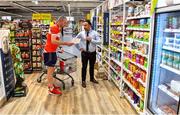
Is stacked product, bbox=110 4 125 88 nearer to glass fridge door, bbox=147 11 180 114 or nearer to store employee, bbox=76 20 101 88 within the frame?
store employee, bbox=76 20 101 88

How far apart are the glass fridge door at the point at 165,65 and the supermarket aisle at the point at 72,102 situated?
3.12 ft

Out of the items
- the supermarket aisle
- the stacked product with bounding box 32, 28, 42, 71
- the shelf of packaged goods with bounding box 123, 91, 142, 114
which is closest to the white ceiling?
the stacked product with bounding box 32, 28, 42, 71

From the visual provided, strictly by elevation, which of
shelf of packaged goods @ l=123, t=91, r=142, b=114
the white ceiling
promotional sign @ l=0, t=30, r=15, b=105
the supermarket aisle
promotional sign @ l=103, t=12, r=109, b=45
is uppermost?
the white ceiling

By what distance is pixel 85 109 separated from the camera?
423 cm

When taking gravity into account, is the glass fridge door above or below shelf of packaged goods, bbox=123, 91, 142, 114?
above

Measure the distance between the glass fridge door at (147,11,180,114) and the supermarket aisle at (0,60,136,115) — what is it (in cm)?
95

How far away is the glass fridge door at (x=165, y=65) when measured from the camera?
275 cm

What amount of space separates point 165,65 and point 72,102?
237 centimetres

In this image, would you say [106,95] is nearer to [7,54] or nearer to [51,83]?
[51,83]

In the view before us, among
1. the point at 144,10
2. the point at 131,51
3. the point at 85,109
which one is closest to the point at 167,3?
the point at 144,10

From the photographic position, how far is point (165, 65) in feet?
9.70

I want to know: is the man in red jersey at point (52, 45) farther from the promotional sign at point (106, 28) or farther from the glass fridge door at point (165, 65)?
the glass fridge door at point (165, 65)

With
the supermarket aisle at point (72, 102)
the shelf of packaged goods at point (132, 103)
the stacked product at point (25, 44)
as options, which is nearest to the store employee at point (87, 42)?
the supermarket aisle at point (72, 102)

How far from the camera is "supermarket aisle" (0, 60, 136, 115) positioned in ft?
13.6
